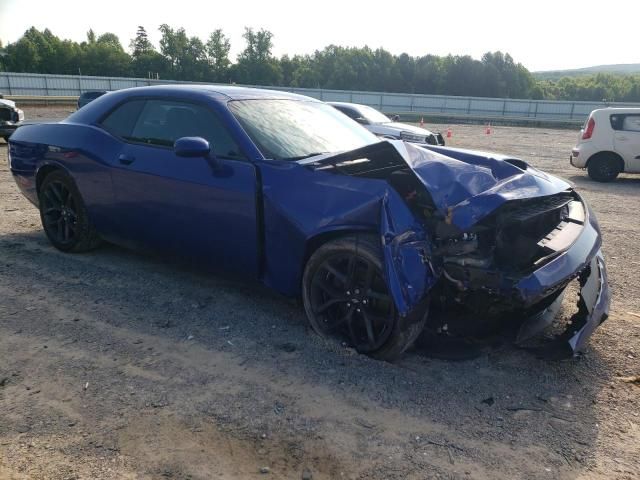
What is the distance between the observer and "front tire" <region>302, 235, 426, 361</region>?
3033 mm

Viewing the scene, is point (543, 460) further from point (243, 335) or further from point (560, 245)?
point (243, 335)

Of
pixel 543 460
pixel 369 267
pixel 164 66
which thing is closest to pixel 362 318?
pixel 369 267

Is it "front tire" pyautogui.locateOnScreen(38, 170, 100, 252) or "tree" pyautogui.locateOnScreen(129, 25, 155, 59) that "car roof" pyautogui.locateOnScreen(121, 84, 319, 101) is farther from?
"tree" pyautogui.locateOnScreen(129, 25, 155, 59)

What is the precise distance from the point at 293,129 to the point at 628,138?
952 centimetres

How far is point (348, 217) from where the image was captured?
308 cm

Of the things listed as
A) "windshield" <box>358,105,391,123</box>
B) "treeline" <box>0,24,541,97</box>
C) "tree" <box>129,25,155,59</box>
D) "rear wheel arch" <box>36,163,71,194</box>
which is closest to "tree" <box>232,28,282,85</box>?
"treeline" <box>0,24,541,97</box>

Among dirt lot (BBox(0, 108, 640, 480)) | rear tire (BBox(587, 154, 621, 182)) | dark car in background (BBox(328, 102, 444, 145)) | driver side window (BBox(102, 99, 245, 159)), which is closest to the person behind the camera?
dirt lot (BBox(0, 108, 640, 480))

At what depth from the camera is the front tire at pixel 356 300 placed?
3033 mm

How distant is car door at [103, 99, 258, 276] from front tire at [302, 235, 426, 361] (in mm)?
533

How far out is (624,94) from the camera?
80.2m

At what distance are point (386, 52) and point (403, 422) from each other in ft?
299

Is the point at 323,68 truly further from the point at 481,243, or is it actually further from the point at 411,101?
the point at 481,243

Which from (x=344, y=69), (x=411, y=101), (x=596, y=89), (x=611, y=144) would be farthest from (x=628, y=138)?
(x=596, y=89)

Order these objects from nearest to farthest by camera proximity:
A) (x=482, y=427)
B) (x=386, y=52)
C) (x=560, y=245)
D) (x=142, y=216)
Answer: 1. (x=482, y=427)
2. (x=560, y=245)
3. (x=142, y=216)
4. (x=386, y=52)
